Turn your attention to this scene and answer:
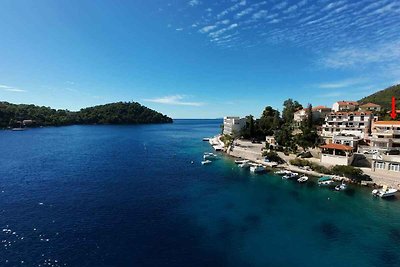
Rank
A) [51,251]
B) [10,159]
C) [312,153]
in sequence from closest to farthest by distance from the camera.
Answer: [51,251] → [312,153] → [10,159]

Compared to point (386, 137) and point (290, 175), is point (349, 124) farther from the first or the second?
point (290, 175)

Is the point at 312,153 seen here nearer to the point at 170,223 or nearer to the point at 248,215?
the point at 248,215

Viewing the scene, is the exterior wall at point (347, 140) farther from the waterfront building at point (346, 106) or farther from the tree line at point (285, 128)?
the waterfront building at point (346, 106)

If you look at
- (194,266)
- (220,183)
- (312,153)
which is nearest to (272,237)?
(194,266)

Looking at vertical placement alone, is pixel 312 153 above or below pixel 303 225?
above

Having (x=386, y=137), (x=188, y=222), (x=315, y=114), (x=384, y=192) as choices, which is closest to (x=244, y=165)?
(x=384, y=192)

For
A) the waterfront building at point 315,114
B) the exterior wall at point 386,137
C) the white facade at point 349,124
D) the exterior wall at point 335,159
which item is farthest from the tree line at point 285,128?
the exterior wall at point 386,137
